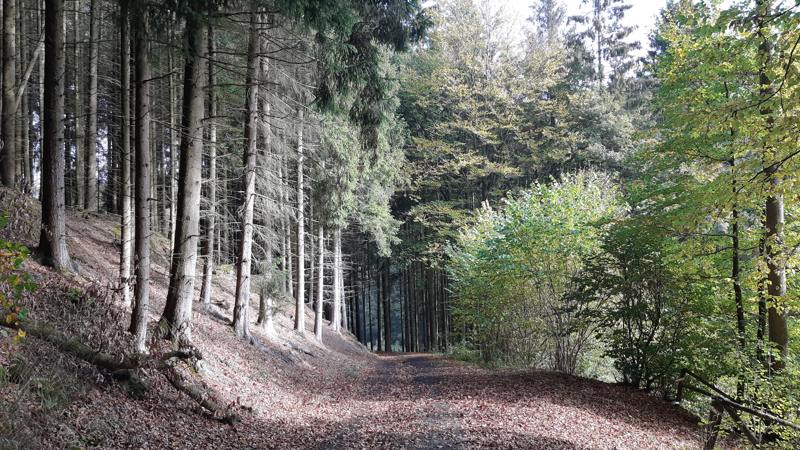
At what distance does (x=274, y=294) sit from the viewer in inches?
592

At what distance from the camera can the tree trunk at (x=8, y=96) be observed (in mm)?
10141

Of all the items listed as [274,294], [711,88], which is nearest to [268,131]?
[274,294]

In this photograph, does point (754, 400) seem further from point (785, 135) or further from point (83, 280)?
point (83, 280)

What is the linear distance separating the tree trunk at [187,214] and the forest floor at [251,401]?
0.76 m

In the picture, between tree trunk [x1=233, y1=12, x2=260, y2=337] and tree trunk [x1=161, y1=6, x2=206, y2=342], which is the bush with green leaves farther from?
tree trunk [x1=161, y1=6, x2=206, y2=342]

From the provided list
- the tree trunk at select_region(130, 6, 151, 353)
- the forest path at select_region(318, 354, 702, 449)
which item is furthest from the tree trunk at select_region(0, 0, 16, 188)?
the forest path at select_region(318, 354, 702, 449)

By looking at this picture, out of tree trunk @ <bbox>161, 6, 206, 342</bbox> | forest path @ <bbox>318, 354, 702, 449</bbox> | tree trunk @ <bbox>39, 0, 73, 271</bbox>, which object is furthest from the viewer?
tree trunk @ <bbox>161, 6, 206, 342</bbox>

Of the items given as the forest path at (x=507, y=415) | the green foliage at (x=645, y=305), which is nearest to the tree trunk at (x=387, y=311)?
the forest path at (x=507, y=415)

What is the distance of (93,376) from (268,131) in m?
9.33

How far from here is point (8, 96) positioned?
1037cm

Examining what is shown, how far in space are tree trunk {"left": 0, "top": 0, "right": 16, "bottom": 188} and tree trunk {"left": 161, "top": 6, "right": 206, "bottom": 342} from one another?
13.9 feet

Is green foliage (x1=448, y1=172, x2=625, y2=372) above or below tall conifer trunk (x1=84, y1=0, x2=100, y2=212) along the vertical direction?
below

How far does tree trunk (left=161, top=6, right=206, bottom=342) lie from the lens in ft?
27.7

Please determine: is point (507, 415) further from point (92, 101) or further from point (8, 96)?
point (92, 101)
